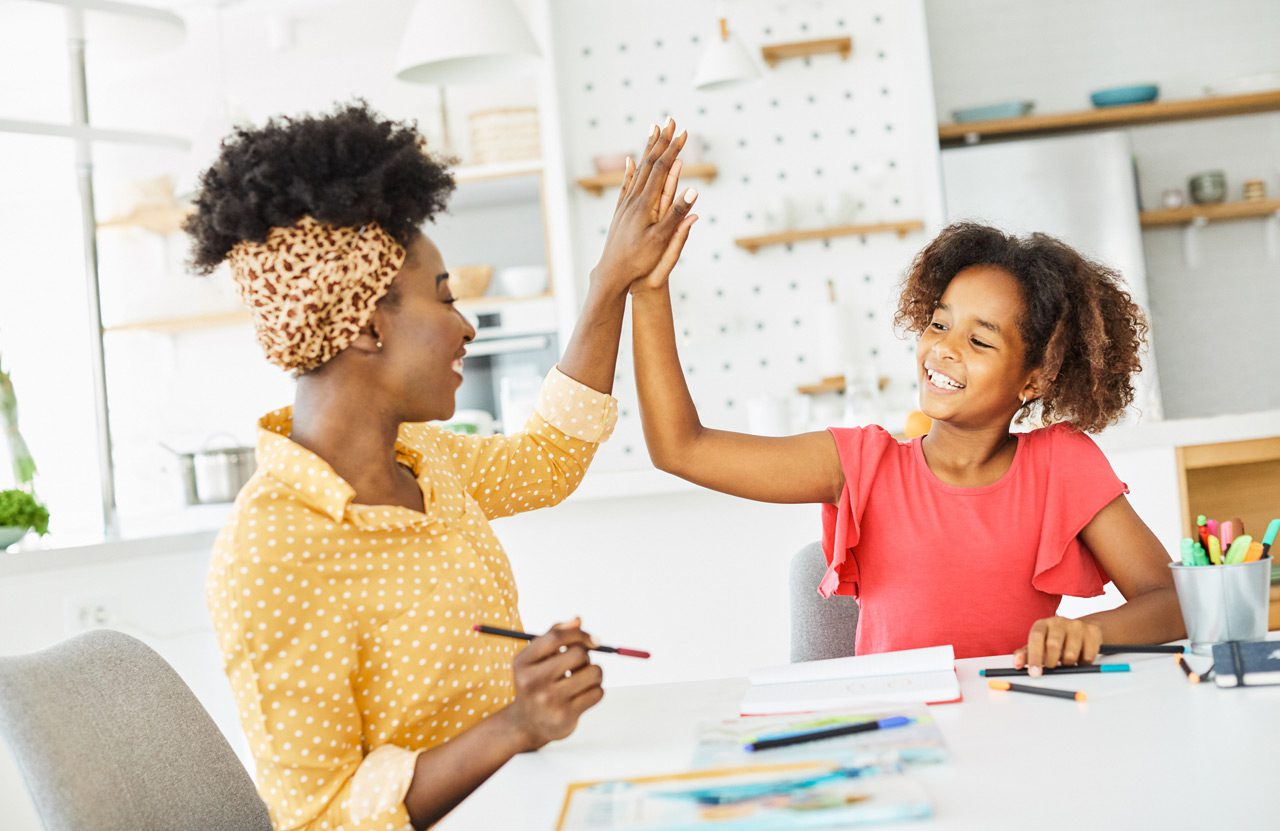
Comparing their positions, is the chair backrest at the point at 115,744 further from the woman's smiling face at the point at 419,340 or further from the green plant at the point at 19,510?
the green plant at the point at 19,510

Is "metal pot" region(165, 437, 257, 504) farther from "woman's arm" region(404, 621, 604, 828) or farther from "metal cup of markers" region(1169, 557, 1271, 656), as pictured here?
"metal cup of markers" region(1169, 557, 1271, 656)

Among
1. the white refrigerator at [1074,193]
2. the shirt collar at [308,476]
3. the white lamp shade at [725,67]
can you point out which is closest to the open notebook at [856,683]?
the shirt collar at [308,476]

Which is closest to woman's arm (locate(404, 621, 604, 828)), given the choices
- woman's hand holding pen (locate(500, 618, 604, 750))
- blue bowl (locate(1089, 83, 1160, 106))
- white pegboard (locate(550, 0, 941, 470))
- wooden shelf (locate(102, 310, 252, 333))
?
woman's hand holding pen (locate(500, 618, 604, 750))

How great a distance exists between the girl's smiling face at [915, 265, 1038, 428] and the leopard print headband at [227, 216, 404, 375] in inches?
30.2

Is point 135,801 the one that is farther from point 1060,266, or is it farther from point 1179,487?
point 1179,487

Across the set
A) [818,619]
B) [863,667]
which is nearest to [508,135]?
[818,619]

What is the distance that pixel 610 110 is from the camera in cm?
514

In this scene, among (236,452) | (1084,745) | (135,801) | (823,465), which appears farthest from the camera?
(236,452)

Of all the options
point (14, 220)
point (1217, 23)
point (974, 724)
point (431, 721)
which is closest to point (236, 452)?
point (431, 721)

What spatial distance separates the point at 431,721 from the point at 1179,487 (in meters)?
1.90

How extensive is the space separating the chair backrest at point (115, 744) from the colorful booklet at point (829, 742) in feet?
1.65

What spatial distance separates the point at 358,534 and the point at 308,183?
32cm

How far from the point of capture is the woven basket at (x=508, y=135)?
507cm

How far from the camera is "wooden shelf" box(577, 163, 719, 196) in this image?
493cm
